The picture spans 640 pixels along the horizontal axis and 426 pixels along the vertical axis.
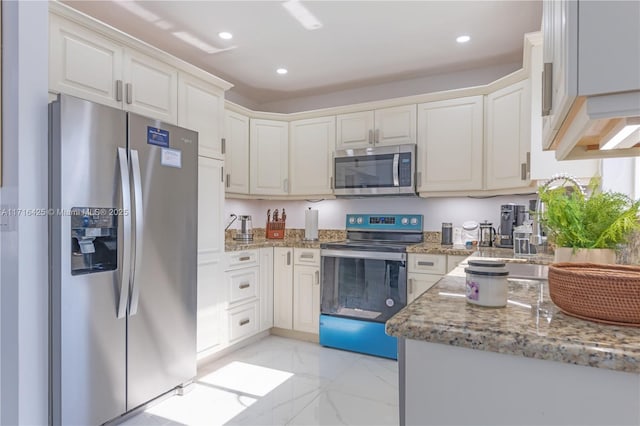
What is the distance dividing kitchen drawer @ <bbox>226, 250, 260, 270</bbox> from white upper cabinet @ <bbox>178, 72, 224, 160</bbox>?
2.64 feet

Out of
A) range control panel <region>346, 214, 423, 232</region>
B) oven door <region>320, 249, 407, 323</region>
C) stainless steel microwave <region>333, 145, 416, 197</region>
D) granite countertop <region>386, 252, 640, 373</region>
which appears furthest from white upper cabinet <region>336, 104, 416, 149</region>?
granite countertop <region>386, 252, 640, 373</region>

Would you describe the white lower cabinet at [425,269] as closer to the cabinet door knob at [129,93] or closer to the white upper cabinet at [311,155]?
the white upper cabinet at [311,155]

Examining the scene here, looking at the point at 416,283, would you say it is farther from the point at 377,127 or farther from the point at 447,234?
the point at 377,127

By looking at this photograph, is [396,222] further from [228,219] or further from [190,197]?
[190,197]

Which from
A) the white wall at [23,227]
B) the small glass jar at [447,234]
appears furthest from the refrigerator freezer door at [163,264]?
the small glass jar at [447,234]

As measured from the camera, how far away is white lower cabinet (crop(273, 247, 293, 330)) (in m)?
3.45

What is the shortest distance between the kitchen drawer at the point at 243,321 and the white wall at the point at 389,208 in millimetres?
947

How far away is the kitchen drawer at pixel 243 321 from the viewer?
9.93 feet

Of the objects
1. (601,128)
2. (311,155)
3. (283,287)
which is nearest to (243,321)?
(283,287)

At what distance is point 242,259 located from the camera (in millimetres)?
3139

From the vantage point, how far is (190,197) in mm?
2381

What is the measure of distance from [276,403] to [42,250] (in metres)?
1.53

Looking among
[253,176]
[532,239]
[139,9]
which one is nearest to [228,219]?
[253,176]

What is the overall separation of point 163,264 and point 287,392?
3.76ft
